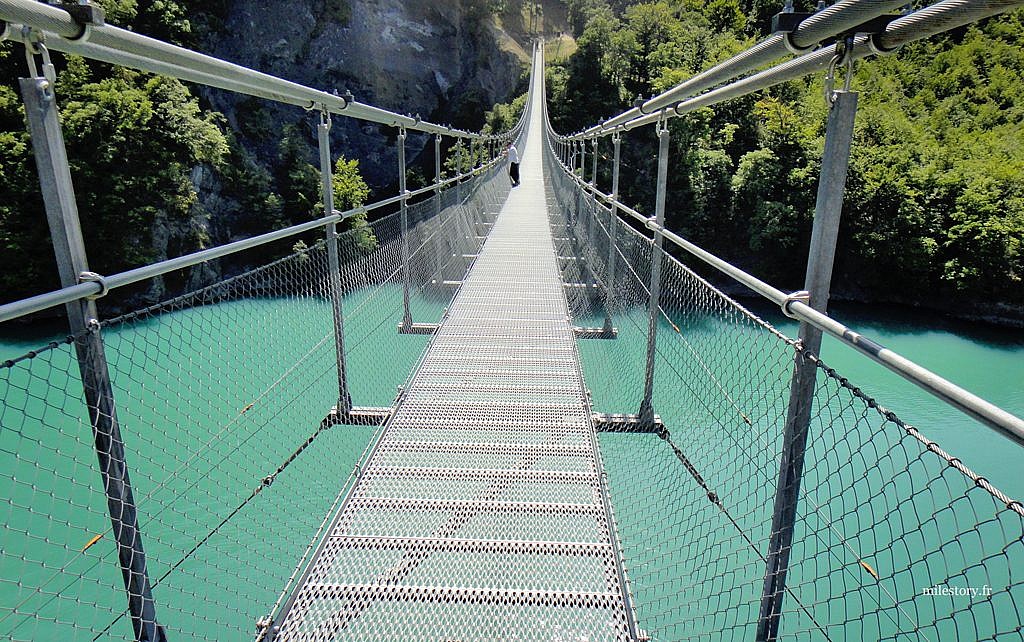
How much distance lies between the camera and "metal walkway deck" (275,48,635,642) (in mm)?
1319

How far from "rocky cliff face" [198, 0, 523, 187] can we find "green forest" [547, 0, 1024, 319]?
552 cm

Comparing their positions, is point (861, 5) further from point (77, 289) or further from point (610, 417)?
point (610, 417)

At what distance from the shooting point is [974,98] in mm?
17688

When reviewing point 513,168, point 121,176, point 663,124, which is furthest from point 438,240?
point 121,176

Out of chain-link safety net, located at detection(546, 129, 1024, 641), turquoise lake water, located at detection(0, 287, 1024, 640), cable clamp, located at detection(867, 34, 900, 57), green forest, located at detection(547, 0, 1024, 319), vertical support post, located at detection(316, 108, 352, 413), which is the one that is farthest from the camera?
green forest, located at detection(547, 0, 1024, 319)

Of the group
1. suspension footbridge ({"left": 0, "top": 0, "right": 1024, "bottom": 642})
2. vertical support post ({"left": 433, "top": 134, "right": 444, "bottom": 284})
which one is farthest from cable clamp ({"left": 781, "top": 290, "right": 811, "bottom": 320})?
vertical support post ({"left": 433, "top": 134, "right": 444, "bottom": 284})

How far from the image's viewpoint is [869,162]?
47.5ft

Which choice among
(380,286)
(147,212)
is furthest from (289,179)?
(380,286)

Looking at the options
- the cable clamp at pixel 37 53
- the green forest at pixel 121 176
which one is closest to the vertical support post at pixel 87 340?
the cable clamp at pixel 37 53

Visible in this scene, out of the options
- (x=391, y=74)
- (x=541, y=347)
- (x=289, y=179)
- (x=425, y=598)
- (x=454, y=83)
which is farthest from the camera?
(x=454, y=83)

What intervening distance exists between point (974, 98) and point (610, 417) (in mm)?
21066

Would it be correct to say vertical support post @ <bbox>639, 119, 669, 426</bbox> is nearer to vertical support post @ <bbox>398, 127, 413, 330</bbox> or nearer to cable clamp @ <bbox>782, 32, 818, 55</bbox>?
cable clamp @ <bbox>782, 32, 818, 55</bbox>

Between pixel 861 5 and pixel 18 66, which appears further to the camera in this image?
pixel 18 66

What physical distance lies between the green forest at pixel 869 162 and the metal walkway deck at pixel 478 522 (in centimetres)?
1360
